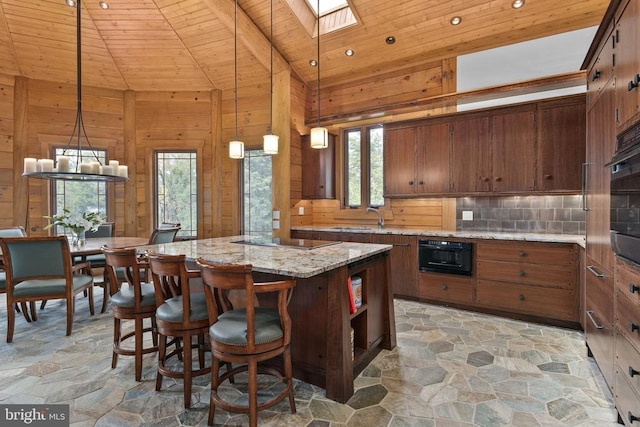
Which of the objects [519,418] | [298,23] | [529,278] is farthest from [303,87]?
[519,418]

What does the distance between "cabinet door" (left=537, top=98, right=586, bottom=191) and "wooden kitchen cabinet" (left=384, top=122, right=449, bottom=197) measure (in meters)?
1.04

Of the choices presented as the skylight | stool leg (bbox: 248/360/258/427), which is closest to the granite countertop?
stool leg (bbox: 248/360/258/427)

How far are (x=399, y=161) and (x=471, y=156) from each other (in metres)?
0.95

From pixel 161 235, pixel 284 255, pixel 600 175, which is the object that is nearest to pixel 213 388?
pixel 284 255

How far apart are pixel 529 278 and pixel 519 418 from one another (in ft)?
6.31

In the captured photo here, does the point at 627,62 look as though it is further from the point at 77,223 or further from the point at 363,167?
the point at 77,223

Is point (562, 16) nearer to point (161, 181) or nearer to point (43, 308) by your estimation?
point (161, 181)

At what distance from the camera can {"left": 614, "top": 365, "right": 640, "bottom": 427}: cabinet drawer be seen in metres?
1.59

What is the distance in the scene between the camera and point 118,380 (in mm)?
2385

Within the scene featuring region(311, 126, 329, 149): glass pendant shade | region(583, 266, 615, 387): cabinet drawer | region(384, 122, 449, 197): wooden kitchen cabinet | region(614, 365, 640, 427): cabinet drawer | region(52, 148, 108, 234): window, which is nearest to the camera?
region(614, 365, 640, 427): cabinet drawer

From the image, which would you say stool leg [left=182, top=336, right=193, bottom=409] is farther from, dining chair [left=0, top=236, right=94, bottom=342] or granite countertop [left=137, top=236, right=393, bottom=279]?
dining chair [left=0, top=236, right=94, bottom=342]

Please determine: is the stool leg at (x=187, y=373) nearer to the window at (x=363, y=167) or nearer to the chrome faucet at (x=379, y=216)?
the chrome faucet at (x=379, y=216)

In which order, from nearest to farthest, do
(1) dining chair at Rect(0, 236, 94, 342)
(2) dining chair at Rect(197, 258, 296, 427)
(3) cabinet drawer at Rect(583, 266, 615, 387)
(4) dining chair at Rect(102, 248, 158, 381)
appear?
1. (2) dining chair at Rect(197, 258, 296, 427)
2. (3) cabinet drawer at Rect(583, 266, 615, 387)
3. (4) dining chair at Rect(102, 248, 158, 381)
4. (1) dining chair at Rect(0, 236, 94, 342)

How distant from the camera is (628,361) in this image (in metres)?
1.71
